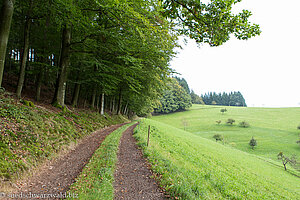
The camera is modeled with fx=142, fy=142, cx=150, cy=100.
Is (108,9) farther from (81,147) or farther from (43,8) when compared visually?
(81,147)

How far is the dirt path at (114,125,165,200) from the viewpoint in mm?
4234

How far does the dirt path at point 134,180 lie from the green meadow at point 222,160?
14.2 inches

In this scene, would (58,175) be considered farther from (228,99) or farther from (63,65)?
(228,99)

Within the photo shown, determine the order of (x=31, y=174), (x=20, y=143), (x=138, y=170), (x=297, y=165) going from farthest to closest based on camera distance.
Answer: (x=297, y=165) < (x=138, y=170) < (x=20, y=143) < (x=31, y=174)

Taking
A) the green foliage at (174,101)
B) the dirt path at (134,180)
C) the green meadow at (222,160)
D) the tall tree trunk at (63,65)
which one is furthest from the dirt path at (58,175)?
the green foliage at (174,101)

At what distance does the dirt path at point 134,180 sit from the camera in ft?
13.9

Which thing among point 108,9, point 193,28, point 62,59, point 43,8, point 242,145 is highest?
point 43,8

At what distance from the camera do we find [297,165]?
23.8 meters

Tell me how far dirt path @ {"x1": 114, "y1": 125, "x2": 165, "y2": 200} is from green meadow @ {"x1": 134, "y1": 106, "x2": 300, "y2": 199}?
0.36 m

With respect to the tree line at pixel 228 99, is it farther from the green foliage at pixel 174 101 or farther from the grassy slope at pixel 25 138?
the grassy slope at pixel 25 138

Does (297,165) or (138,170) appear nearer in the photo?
(138,170)

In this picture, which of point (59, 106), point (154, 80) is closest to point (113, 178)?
point (59, 106)

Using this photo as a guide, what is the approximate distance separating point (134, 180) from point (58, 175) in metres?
2.81

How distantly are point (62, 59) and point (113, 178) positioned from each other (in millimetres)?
10186
